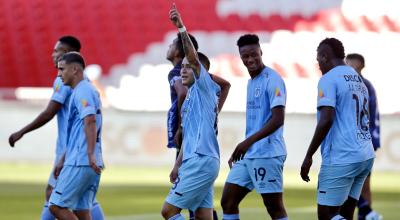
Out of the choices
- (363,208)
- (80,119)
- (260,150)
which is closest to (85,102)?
(80,119)

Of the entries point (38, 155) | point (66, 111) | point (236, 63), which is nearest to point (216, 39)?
point (236, 63)

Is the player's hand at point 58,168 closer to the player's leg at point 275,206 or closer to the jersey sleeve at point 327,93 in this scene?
the player's leg at point 275,206

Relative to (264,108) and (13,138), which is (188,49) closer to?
(264,108)

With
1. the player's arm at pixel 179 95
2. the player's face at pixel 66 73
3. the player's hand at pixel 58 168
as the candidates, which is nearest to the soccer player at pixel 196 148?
the player's arm at pixel 179 95

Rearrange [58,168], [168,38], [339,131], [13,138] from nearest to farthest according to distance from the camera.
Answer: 1. [339,131]
2. [58,168]
3. [13,138]
4. [168,38]

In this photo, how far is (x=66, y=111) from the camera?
10273 mm

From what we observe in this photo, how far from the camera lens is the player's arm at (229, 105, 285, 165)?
346 inches

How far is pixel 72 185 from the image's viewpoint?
9.15 meters

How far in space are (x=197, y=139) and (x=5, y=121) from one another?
16504 millimetres

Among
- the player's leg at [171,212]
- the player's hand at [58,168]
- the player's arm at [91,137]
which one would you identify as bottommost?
the player's leg at [171,212]

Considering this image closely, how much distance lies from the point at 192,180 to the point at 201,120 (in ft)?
1.65

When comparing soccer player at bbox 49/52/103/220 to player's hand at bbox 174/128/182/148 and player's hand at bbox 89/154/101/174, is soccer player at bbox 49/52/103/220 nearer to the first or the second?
player's hand at bbox 89/154/101/174

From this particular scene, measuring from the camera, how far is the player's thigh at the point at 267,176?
9.59 metres

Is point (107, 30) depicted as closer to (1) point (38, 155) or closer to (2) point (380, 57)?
(1) point (38, 155)
